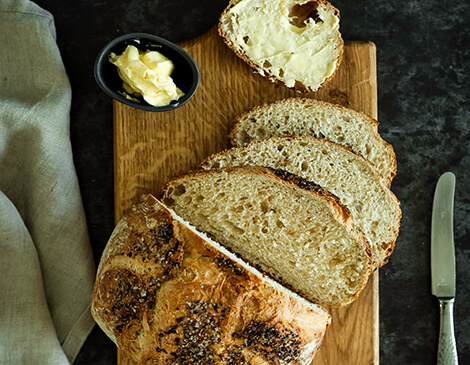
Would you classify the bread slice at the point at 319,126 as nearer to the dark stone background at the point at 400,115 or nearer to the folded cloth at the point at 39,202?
the dark stone background at the point at 400,115

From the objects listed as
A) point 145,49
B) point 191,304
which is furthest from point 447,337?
point 145,49

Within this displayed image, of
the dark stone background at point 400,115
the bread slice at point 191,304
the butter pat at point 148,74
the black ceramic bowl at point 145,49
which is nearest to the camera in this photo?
the bread slice at point 191,304

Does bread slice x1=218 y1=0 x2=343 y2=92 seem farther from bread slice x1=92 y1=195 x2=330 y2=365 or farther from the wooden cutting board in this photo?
bread slice x1=92 y1=195 x2=330 y2=365

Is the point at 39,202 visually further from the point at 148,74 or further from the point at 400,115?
the point at 400,115

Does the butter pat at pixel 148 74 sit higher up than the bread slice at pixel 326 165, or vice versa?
the butter pat at pixel 148 74

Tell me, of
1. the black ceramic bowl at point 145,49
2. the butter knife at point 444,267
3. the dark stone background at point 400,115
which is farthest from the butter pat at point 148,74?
the butter knife at point 444,267

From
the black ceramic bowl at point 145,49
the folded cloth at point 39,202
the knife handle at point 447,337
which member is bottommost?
the knife handle at point 447,337

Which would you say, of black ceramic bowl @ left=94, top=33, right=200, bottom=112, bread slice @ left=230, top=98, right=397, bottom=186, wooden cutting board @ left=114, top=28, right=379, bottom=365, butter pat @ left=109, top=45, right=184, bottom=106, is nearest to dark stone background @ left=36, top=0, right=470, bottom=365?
wooden cutting board @ left=114, top=28, right=379, bottom=365

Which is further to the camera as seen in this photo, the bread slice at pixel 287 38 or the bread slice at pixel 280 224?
the bread slice at pixel 287 38
